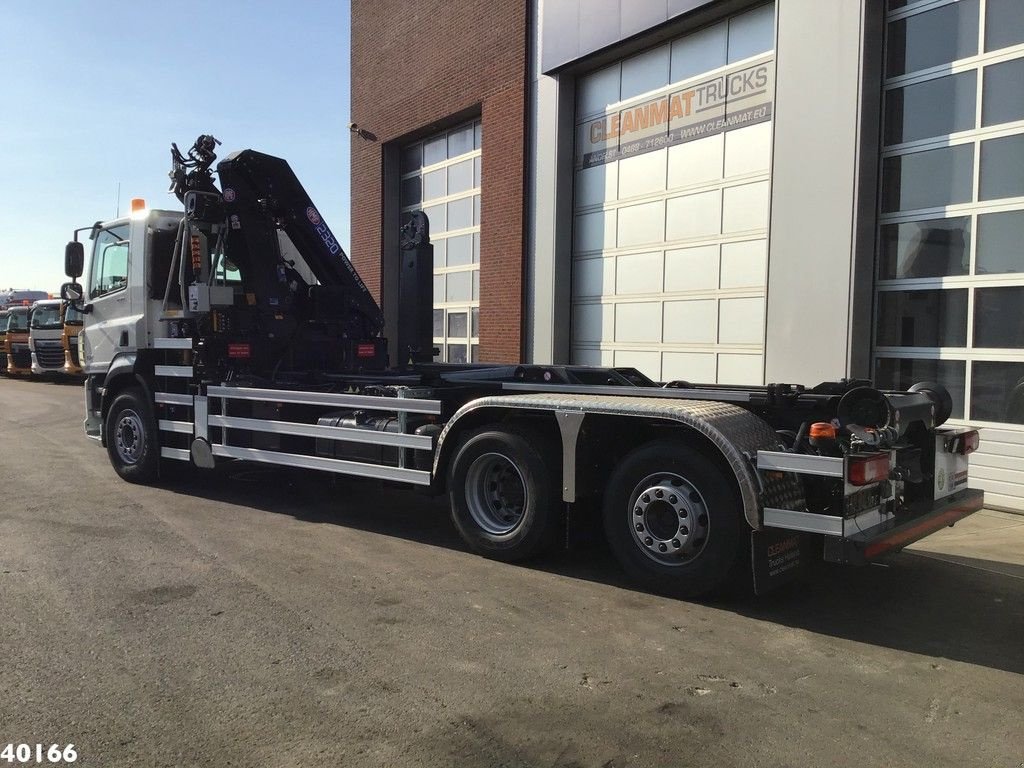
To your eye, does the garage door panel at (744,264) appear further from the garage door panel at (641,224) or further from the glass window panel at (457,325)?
the glass window panel at (457,325)

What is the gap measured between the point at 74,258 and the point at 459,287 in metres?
7.71

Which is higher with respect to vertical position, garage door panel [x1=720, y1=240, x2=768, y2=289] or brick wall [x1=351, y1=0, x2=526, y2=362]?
brick wall [x1=351, y1=0, x2=526, y2=362]

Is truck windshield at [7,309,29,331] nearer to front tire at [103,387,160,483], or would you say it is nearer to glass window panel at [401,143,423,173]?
glass window panel at [401,143,423,173]

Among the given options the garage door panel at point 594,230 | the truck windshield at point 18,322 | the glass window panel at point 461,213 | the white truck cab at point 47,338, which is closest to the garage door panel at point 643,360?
the garage door panel at point 594,230

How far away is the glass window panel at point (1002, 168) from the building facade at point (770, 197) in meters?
0.02

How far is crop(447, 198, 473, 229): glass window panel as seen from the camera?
50.9 feet

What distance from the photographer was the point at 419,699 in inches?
143

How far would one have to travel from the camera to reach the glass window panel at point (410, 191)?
17141mm

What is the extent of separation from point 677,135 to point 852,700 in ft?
30.5

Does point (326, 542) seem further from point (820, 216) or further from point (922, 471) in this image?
point (820, 216)

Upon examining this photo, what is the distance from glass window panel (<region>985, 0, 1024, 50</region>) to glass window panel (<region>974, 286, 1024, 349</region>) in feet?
8.13

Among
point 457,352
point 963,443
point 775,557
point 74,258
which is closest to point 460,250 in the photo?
point 457,352

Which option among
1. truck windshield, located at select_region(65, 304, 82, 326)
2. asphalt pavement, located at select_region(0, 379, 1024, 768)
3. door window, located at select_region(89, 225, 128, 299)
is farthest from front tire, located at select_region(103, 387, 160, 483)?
asphalt pavement, located at select_region(0, 379, 1024, 768)

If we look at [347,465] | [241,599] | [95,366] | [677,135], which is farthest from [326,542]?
[677,135]
